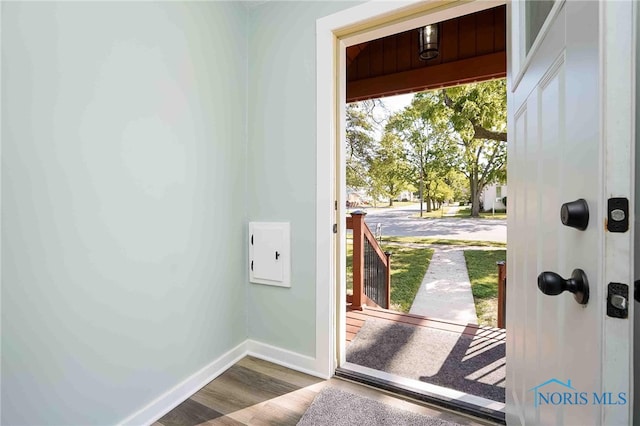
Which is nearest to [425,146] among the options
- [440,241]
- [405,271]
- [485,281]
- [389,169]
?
[389,169]

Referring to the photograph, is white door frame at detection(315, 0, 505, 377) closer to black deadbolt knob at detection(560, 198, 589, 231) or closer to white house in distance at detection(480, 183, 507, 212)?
black deadbolt knob at detection(560, 198, 589, 231)

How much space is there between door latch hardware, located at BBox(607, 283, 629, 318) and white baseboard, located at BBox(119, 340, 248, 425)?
1.78 metres

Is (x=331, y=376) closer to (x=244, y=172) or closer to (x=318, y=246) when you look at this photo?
(x=318, y=246)

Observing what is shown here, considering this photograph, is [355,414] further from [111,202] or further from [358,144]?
[358,144]

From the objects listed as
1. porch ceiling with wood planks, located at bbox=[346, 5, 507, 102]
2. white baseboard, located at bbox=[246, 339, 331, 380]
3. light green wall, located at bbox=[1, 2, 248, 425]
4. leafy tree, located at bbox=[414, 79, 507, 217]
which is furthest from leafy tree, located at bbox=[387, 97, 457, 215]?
white baseboard, located at bbox=[246, 339, 331, 380]

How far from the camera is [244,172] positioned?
2.01 m

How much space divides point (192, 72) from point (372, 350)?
2194 mm

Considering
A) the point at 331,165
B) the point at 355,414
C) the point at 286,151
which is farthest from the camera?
the point at 286,151

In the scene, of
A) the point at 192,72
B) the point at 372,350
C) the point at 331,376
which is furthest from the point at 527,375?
the point at 192,72

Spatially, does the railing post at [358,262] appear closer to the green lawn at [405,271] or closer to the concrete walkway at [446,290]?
the concrete walkway at [446,290]

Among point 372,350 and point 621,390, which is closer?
point 621,390

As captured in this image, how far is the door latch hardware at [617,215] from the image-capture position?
18.5 inches

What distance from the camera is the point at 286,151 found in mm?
1868

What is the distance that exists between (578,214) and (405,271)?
5001 mm
